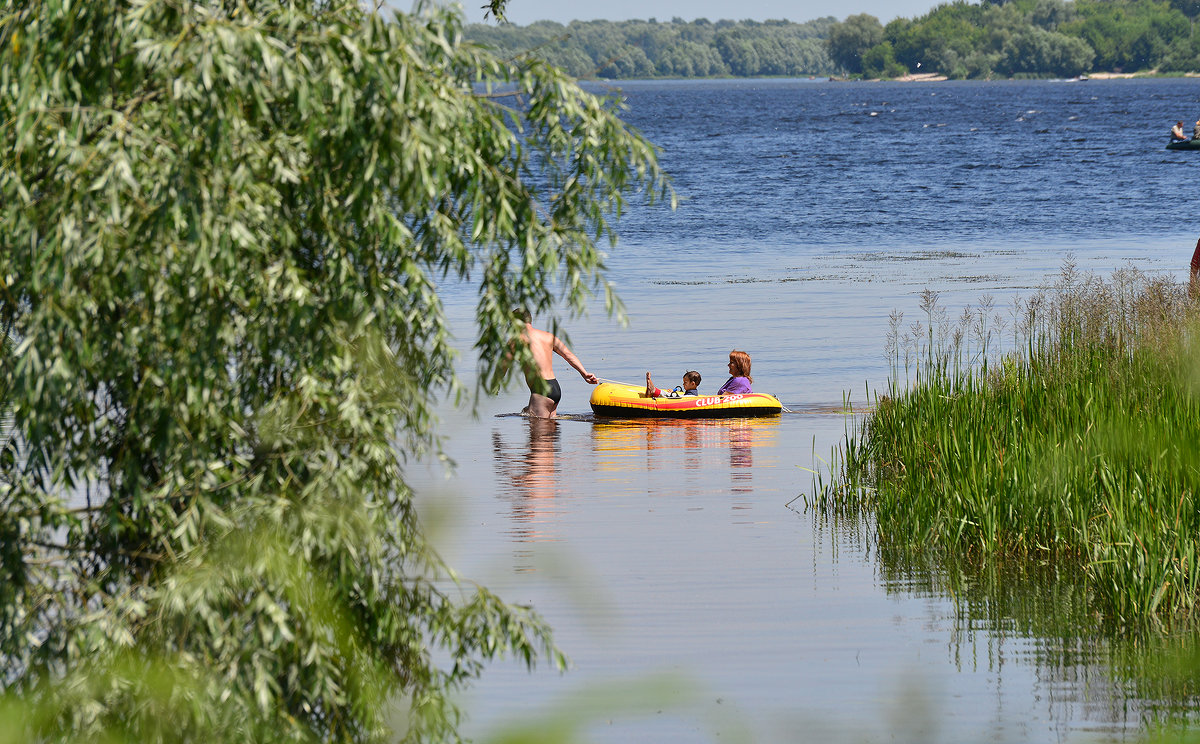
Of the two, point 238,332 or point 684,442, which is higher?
point 238,332

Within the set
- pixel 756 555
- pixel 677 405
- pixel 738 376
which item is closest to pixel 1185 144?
pixel 738 376

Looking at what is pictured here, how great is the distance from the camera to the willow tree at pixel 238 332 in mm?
5000

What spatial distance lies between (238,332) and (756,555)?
560 cm

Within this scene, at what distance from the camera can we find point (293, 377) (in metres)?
5.57

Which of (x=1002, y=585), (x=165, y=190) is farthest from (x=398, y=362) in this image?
(x=1002, y=585)

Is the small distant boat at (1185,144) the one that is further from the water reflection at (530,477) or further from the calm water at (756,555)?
the water reflection at (530,477)

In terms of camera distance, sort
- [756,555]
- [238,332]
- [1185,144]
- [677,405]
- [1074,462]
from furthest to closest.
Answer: [1185,144]
[677,405]
[756,555]
[1074,462]
[238,332]

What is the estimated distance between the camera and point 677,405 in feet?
56.8

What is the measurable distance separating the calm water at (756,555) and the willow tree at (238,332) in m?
0.47

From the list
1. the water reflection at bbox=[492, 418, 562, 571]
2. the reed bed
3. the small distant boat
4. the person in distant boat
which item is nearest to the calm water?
the water reflection at bbox=[492, 418, 562, 571]

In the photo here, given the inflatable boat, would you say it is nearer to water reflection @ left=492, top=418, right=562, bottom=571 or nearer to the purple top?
the purple top

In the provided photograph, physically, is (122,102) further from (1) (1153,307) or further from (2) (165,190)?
(1) (1153,307)

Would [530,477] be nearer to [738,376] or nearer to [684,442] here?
[684,442]

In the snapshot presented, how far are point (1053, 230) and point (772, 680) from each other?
1408 inches
